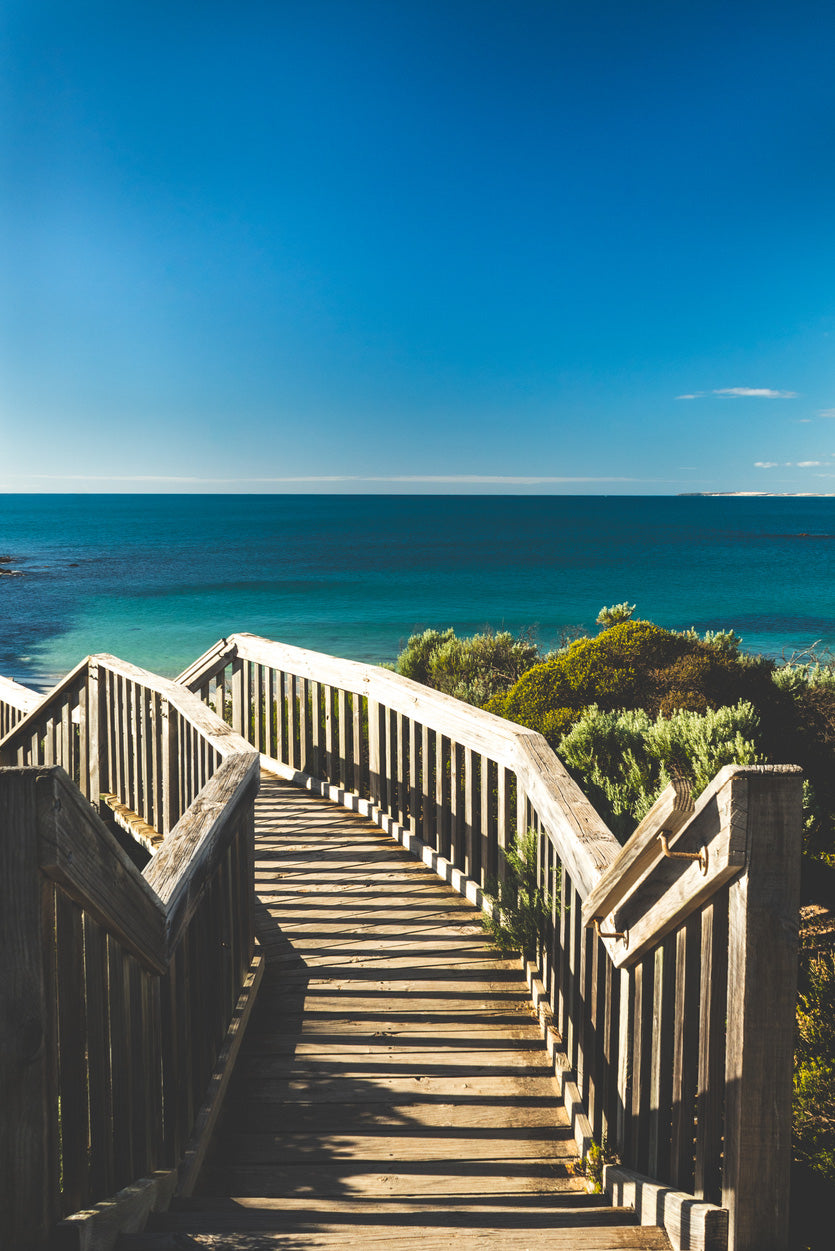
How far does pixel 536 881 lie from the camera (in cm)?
353

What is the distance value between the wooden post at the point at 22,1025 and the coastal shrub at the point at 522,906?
230 centimetres

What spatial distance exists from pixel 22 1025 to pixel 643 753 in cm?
475

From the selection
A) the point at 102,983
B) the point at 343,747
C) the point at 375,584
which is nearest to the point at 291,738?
the point at 343,747

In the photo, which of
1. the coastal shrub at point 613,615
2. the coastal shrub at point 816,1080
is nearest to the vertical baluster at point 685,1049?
the coastal shrub at point 816,1080

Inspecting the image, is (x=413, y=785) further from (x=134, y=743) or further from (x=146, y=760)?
(x=134, y=743)

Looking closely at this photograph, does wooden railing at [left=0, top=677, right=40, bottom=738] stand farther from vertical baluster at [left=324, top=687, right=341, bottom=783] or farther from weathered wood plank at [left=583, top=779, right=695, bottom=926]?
weathered wood plank at [left=583, top=779, right=695, bottom=926]

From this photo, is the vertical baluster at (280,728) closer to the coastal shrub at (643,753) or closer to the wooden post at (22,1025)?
the coastal shrub at (643,753)

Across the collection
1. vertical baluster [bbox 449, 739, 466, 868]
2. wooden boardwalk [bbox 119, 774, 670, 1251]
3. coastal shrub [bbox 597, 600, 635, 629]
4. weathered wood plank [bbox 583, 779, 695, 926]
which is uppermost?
coastal shrub [bbox 597, 600, 635, 629]

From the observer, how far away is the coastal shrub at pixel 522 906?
11.4 ft

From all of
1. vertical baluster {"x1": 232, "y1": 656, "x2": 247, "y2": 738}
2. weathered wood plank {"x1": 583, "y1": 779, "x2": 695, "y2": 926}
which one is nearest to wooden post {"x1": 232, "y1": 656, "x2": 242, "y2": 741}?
vertical baluster {"x1": 232, "y1": 656, "x2": 247, "y2": 738}

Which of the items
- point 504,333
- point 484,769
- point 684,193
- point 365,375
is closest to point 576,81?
point 684,193

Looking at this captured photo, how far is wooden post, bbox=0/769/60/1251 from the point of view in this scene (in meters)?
1.39

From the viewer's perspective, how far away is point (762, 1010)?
1.55 metres

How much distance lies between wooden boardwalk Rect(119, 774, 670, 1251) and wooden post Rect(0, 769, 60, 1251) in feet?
1.49
